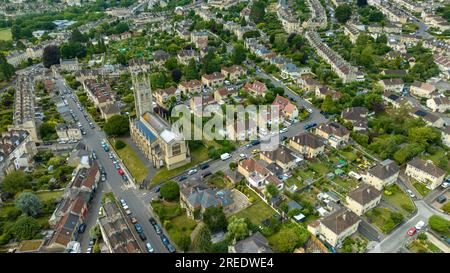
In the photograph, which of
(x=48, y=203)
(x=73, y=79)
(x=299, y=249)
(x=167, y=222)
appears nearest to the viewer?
(x=299, y=249)

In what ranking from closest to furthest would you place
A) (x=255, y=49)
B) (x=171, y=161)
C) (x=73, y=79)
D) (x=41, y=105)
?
(x=171, y=161), (x=41, y=105), (x=73, y=79), (x=255, y=49)

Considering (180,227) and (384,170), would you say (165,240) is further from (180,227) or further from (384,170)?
(384,170)

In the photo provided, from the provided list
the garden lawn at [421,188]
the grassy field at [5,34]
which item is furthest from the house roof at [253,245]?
the grassy field at [5,34]

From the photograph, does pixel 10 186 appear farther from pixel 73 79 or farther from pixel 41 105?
pixel 73 79

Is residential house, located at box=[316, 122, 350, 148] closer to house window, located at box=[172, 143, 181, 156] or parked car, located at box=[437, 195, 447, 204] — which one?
parked car, located at box=[437, 195, 447, 204]

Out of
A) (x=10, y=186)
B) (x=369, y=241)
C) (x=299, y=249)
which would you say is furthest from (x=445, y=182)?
(x=10, y=186)

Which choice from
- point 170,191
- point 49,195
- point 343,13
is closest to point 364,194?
point 170,191
